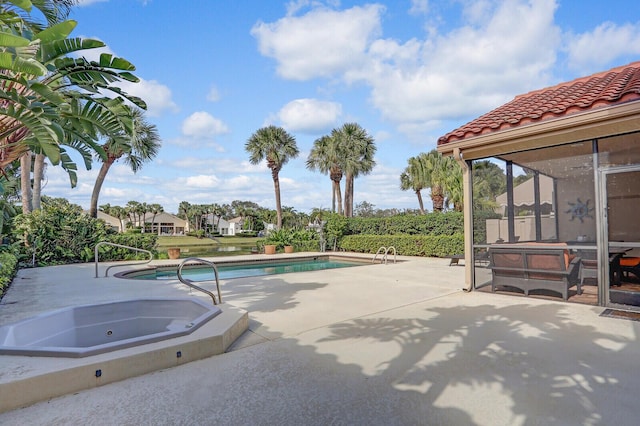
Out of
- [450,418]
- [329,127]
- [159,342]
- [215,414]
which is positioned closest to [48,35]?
[159,342]

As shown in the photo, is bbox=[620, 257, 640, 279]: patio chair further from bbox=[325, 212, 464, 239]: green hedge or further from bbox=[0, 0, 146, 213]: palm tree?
bbox=[325, 212, 464, 239]: green hedge

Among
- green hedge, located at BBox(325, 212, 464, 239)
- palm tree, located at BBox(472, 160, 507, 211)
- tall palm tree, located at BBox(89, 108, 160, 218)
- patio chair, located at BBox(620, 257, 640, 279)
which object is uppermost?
tall palm tree, located at BBox(89, 108, 160, 218)

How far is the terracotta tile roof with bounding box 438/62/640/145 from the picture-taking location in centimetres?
498

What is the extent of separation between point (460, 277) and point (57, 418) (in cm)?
839

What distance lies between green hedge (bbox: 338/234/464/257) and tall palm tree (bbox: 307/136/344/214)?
351 inches

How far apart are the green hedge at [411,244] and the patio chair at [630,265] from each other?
824 cm

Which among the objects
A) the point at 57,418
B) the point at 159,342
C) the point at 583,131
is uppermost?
the point at 583,131

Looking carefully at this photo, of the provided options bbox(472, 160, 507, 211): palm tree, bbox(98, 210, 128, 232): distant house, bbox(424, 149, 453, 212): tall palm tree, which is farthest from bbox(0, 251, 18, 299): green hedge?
bbox(98, 210, 128, 232): distant house

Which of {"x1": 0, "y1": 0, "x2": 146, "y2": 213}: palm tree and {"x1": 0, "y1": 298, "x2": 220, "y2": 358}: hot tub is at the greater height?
Answer: {"x1": 0, "y1": 0, "x2": 146, "y2": 213}: palm tree

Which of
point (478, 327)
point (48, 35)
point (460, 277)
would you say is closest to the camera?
point (48, 35)

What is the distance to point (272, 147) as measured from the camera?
26.2 m

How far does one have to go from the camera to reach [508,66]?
11367 mm

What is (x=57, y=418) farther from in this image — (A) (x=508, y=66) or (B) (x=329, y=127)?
(B) (x=329, y=127)

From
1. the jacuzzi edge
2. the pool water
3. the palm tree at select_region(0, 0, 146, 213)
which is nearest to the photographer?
the jacuzzi edge
